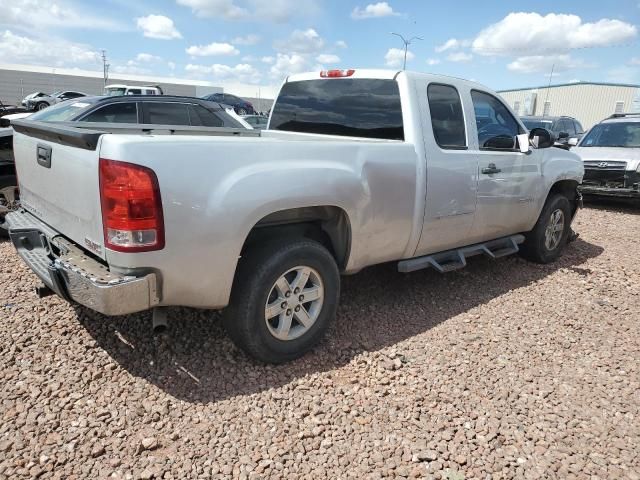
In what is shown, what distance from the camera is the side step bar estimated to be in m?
3.87

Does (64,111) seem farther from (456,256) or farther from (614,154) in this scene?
(614,154)

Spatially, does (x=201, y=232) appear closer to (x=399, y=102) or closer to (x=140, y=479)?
(x=140, y=479)

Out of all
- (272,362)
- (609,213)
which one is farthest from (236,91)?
(272,362)

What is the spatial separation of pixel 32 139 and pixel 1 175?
2.99 meters

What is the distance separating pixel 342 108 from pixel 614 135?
859cm

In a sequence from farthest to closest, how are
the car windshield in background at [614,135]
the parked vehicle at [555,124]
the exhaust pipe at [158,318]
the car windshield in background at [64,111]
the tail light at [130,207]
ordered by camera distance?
1. the parked vehicle at [555,124]
2. the car windshield in background at [614,135]
3. the car windshield in background at [64,111]
4. the exhaust pipe at [158,318]
5. the tail light at [130,207]

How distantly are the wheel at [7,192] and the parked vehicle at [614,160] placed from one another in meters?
9.32

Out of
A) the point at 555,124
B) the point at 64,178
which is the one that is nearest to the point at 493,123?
the point at 64,178

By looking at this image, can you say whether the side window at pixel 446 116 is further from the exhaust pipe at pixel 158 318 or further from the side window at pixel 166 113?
the side window at pixel 166 113

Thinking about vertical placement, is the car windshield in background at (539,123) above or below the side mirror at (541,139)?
above

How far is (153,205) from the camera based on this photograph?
2.35 m

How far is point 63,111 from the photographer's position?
7.41 meters

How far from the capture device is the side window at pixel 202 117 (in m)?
8.12

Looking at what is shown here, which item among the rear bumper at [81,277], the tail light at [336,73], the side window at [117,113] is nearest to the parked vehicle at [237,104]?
the side window at [117,113]
